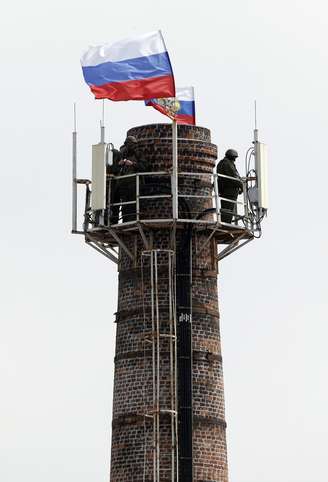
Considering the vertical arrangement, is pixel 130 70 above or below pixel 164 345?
above

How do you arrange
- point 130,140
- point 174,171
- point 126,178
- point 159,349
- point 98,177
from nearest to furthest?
point 159,349 < point 174,171 < point 98,177 < point 126,178 < point 130,140

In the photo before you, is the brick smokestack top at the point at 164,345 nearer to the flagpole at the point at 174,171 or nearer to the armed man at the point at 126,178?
the armed man at the point at 126,178

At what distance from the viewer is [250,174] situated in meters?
66.4

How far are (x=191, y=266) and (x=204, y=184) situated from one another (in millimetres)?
2564

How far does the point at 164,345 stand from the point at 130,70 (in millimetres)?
8177

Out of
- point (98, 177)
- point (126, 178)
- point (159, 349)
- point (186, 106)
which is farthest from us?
point (186, 106)

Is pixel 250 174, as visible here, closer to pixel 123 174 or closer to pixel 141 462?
pixel 123 174

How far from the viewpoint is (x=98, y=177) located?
64.7 meters

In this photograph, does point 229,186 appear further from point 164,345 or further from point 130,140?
point 164,345

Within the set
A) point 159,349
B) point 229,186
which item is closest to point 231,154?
point 229,186

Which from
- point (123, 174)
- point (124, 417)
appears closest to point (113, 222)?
point (123, 174)

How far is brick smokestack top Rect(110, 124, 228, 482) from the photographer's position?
210ft

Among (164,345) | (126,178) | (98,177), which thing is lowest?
(164,345)

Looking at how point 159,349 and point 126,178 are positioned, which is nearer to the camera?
point 159,349
